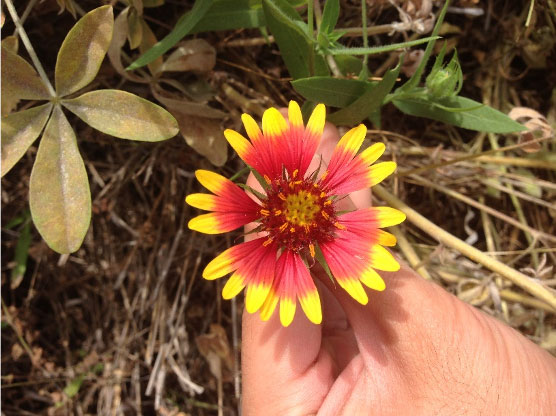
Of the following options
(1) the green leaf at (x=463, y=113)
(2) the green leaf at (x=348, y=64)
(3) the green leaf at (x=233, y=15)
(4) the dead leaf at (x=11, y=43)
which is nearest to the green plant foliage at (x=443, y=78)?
(1) the green leaf at (x=463, y=113)

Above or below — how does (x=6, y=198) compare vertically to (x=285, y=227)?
above

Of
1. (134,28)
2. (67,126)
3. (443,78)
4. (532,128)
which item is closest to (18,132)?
(67,126)

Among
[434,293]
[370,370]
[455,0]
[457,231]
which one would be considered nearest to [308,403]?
[370,370]

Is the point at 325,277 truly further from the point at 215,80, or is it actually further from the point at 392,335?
the point at 215,80

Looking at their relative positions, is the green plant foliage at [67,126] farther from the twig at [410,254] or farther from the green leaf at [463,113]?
the twig at [410,254]

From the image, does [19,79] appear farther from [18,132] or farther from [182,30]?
[182,30]
